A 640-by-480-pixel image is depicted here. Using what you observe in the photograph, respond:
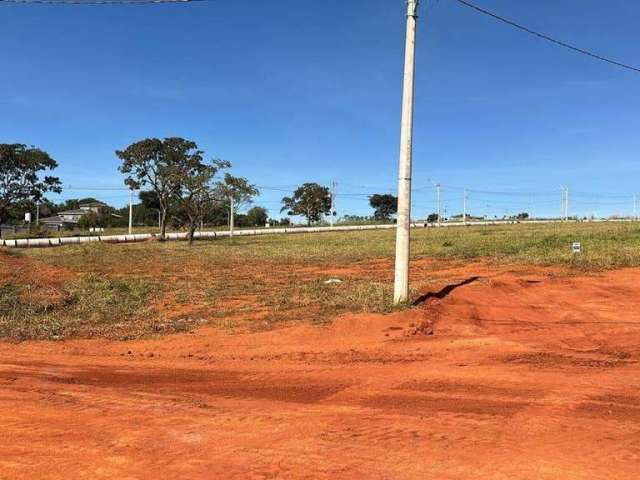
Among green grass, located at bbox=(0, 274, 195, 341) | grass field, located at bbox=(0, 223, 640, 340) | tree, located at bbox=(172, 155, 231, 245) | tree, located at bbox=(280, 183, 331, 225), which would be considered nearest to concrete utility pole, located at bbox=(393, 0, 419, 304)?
grass field, located at bbox=(0, 223, 640, 340)

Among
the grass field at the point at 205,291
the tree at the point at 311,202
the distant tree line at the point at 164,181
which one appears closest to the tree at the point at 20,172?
the distant tree line at the point at 164,181

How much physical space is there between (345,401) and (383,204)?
11417 centimetres

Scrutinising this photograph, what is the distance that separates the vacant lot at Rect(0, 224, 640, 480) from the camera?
172 inches

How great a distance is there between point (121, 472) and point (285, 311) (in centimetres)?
748

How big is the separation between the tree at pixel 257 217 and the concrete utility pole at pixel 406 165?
105863mm

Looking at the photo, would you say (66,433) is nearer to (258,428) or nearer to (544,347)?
(258,428)

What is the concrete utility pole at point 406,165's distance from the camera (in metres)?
11.1

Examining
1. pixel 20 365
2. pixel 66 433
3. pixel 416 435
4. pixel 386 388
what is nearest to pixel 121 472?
pixel 66 433

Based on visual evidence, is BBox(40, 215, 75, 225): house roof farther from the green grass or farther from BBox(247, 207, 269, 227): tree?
the green grass

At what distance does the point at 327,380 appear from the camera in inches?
272

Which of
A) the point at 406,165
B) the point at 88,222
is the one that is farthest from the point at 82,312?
the point at 88,222

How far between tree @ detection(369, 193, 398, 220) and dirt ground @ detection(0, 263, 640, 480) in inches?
4271

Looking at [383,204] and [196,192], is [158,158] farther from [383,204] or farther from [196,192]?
[383,204]

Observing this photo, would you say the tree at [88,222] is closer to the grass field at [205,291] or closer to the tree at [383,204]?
the tree at [383,204]
